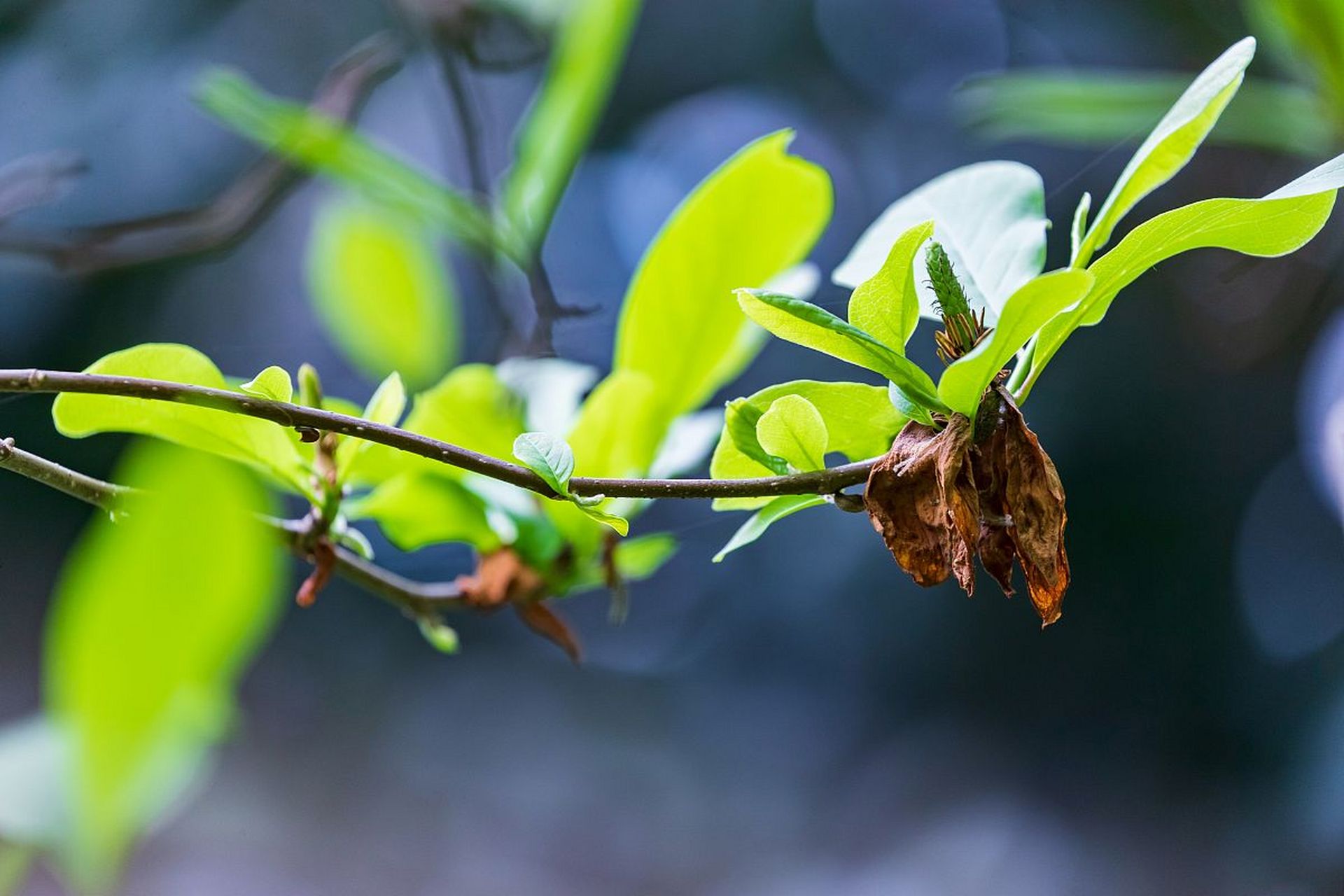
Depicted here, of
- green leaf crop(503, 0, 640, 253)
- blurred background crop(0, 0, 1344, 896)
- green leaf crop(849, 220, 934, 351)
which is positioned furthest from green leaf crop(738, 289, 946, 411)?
blurred background crop(0, 0, 1344, 896)

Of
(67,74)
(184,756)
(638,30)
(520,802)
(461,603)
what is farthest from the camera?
(638,30)

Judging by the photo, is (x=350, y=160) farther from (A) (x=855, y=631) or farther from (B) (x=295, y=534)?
(A) (x=855, y=631)

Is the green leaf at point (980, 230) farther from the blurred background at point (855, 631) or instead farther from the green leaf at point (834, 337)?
the blurred background at point (855, 631)

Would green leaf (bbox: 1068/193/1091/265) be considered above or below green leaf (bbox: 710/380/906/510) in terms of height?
above

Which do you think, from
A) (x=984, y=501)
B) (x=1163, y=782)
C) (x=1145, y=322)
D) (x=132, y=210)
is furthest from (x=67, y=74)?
(x=1163, y=782)

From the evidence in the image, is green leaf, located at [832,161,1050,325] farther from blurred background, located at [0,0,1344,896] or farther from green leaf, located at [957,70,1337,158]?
blurred background, located at [0,0,1344,896]

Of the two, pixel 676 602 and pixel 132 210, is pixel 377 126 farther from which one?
pixel 676 602
